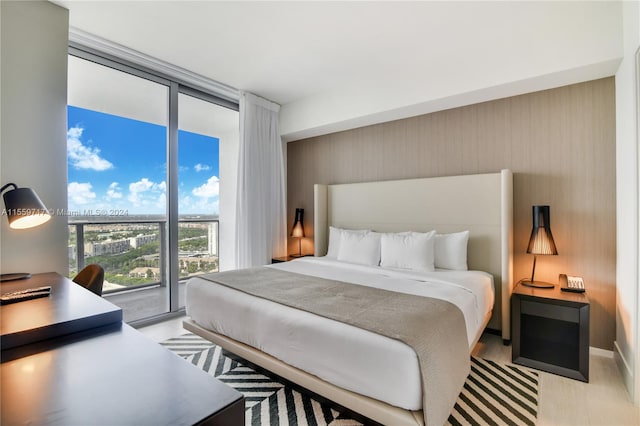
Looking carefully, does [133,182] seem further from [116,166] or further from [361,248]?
[361,248]

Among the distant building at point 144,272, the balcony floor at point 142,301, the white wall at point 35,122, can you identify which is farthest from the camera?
the distant building at point 144,272

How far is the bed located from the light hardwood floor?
51 centimetres

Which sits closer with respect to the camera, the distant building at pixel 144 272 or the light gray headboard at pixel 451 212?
the light gray headboard at pixel 451 212

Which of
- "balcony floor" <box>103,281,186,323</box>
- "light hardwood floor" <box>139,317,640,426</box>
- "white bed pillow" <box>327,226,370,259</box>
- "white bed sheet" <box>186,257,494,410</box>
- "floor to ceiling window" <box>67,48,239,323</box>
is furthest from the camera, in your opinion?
"white bed pillow" <box>327,226,370,259</box>

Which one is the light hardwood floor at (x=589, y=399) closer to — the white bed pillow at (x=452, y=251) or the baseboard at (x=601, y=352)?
the baseboard at (x=601, y=352)

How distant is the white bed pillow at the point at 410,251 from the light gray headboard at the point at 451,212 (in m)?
0.35

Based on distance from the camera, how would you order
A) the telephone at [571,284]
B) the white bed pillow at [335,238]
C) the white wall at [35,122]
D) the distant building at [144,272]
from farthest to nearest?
the distant building at [144,272]
the white bed pillow at [335,238]
the telephone at [571,284]
the white wall at [35,122]

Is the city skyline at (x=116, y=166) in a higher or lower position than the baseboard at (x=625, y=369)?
higher

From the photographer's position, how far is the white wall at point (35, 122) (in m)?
2.12

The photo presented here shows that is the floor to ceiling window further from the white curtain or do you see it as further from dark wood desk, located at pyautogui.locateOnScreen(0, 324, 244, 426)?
dark wood desk, located at pyautogui.locateOnScreen(0, 324, 244, 426)

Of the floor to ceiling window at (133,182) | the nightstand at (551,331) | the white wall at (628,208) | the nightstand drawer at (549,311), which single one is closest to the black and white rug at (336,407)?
the nightstand at (551,331)

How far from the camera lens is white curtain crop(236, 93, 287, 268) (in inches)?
156


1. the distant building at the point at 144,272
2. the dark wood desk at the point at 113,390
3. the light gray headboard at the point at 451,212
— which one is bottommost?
the distant building at the point at 144,272

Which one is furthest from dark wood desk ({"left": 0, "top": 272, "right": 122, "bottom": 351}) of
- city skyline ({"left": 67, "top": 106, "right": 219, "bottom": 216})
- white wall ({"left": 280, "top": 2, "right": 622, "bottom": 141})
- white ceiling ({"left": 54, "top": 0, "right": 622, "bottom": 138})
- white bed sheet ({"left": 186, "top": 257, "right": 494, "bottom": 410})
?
white wall ({"left": 280, "top": 2, "right": 622, "bottom": 141})
